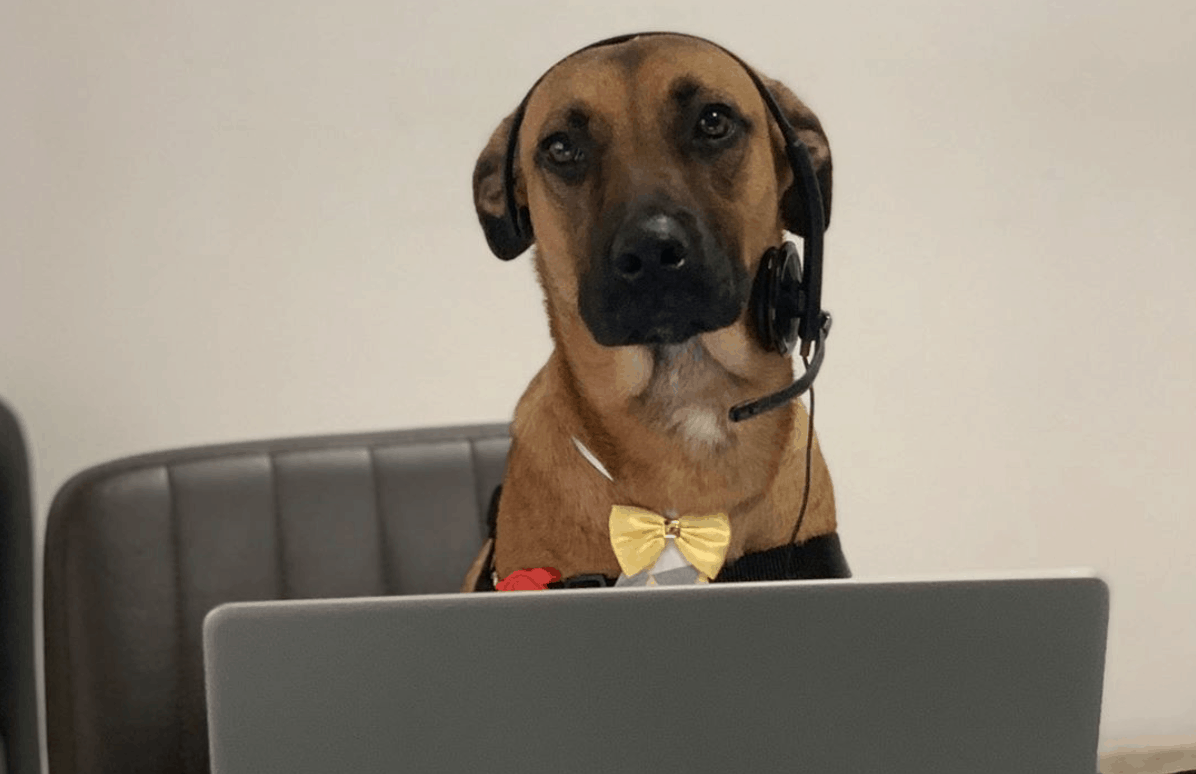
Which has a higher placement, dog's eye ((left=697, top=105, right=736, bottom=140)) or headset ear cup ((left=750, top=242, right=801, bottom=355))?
dog's eye ((left=697, top=105, right=736, bottom=140))

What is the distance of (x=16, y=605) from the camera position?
170cm

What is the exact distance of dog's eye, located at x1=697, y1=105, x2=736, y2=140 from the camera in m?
0.77

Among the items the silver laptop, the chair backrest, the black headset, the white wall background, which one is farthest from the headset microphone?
the white wall background

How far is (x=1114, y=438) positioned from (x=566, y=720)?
1832 millimetres

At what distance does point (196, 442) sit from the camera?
1748 millimetres

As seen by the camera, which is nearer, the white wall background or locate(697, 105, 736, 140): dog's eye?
locate(697, 105, 736, 140): dog's eye

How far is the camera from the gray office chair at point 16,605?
1661 mm

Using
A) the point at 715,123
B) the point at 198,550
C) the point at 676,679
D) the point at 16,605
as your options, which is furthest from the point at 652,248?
the point at 16,605

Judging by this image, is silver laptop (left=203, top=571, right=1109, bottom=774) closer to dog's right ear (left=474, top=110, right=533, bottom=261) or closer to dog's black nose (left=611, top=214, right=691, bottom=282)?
dog's black nose (left=611, top=214, right=691, bottom=282)

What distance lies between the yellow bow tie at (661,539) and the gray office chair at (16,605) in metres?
1.28

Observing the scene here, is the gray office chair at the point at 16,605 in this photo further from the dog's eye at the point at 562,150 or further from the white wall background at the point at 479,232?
the dog's eye at the point at 562,150

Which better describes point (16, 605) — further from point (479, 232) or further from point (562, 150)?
point (562, 150)

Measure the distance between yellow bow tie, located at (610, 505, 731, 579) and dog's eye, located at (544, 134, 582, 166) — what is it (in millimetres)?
257

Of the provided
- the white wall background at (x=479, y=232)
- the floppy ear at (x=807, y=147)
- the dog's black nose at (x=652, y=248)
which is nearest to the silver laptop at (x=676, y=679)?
the dog's black nose at (x=652, y=248)
